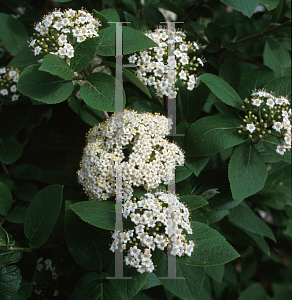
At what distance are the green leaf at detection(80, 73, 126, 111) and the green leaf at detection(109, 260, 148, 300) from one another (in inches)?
26.7

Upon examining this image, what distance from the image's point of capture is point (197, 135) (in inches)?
53.0

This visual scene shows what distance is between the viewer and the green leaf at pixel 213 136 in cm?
131

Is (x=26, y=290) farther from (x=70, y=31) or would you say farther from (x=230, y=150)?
(x=230, y=150)

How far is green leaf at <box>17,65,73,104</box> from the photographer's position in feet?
3.82

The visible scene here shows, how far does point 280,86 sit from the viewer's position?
1550 millimetres

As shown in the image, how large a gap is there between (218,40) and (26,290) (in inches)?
70.8

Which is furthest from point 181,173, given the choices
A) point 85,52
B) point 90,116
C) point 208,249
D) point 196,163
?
point 85,52

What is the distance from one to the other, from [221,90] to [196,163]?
396 mm

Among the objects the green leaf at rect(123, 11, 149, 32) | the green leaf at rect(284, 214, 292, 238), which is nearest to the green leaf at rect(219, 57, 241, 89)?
the green leaf at rect(123, 11, 149, 32)

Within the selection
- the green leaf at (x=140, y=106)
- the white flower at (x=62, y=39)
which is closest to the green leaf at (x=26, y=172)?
the green leaf at (x=140, y=106)

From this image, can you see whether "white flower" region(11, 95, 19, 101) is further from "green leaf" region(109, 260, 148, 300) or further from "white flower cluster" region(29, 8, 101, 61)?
"green leaf" region(109, 260, 148, 300)

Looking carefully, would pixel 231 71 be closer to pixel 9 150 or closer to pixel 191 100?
pixel 191 100

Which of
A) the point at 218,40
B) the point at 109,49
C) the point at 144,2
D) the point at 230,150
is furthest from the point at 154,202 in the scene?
the point at 144,2

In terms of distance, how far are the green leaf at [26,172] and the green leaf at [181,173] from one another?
0.87 metres
